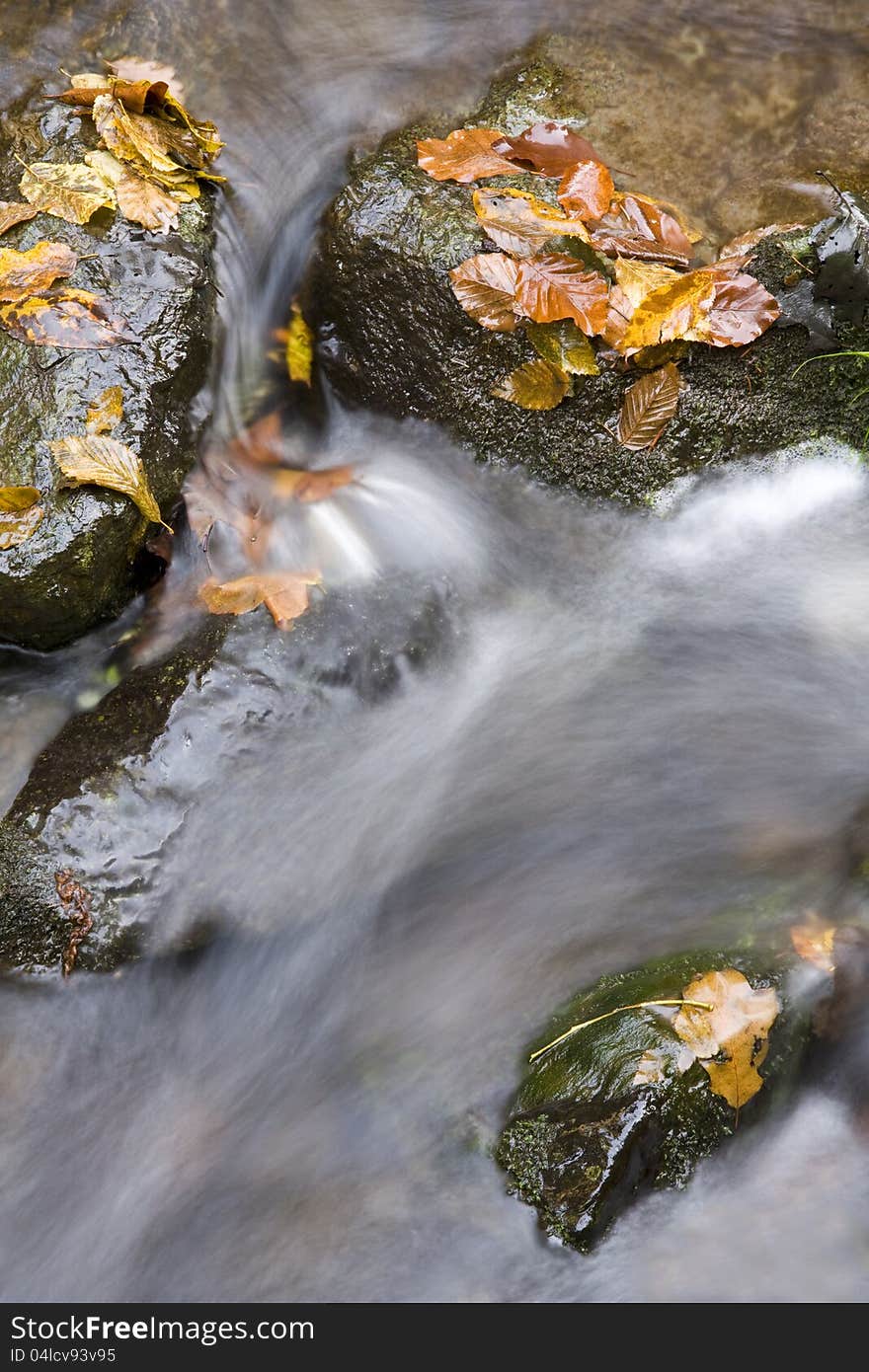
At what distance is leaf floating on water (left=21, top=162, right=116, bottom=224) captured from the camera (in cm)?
374

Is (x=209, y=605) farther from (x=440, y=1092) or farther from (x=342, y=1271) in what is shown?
(x=342, y=1271)

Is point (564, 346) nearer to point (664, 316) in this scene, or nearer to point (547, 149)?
point (664, 316)

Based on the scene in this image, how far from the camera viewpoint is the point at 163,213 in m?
3.90

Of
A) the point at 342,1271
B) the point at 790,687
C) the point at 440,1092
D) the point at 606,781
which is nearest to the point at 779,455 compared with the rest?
the point at 790,687

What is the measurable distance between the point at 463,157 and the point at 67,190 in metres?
1.54

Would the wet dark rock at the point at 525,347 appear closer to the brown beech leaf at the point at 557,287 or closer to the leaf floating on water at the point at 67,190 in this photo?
the brown beech leaf at the point at 557,287

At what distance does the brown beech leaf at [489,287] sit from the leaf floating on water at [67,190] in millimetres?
1389

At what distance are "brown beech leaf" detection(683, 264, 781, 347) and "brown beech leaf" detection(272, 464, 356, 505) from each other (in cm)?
148

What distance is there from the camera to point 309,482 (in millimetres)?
4035

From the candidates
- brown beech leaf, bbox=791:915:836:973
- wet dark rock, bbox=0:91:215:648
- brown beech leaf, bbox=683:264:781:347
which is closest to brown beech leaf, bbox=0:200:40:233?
wet dark rock, bbox=0:91:215:648

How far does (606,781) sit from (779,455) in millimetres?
1436

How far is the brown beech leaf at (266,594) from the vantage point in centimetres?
360

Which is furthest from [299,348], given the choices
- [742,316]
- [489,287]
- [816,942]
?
[816,942]

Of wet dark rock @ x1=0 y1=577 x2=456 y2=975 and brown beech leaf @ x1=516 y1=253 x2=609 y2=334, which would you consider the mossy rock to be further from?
brown beech leaf @ x1=516 y1=253 x2=609 y2=334
